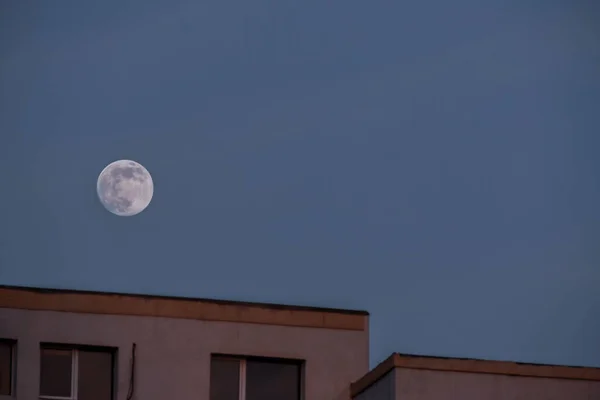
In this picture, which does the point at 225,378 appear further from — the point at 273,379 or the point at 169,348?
the point at 169,348

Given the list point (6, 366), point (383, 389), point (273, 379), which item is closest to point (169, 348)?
point (273, 379)

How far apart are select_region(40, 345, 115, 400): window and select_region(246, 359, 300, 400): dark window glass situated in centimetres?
302

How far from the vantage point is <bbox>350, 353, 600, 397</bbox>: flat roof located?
39188 mm

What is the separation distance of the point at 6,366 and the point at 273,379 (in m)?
5.73

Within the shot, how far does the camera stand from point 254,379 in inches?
1681

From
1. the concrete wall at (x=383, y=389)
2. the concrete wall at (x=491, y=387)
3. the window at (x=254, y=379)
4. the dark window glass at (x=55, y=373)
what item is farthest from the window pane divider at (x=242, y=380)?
the concrete wall at (x=491, y=387)

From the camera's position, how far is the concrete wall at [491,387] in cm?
3922

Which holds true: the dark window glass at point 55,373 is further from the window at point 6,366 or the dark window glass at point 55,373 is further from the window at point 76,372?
the window at point 6,366

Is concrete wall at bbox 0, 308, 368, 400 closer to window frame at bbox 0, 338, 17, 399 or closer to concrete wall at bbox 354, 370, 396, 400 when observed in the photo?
window frame at bbox 0, 338, 17, 399

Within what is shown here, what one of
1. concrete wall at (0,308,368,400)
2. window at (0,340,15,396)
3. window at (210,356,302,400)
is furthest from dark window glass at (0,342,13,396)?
window at (210,356,302,400)

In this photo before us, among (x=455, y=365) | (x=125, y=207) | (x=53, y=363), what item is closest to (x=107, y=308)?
(x=53, y=363)

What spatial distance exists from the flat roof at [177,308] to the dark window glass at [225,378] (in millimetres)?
925

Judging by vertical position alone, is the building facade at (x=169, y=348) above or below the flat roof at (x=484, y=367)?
above

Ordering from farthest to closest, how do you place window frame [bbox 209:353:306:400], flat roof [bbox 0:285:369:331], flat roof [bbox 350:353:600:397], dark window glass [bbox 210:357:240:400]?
window frame [bbox 209:353:306:400] < dark window glass [bbox 210:357:240:400] < flat roof [bbox 0:285:369:331] < flat roof [bbox 350:353:600:397]
